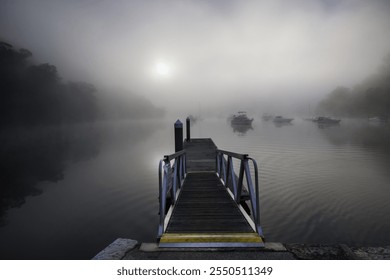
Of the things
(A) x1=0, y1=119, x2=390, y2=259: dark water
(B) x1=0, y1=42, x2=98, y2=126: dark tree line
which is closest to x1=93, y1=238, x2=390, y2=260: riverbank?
(A) x1=0, y1=119, x2=390, y2=259: dark water

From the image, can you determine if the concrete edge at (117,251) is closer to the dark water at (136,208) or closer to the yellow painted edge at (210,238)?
the yellow painted edge at (210,238)

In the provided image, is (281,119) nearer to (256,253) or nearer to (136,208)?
(136,208)

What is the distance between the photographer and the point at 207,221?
4.59 metres

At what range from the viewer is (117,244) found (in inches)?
140

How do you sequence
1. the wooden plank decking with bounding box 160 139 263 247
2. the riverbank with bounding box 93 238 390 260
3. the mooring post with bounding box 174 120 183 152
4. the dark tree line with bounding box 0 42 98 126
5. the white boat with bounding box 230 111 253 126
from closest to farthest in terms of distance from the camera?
the riverbank with bounding box 93 238 390 260
the wooden plank decking with bounding box 160 139 263 247
the mooring post with bounding box 174 120 183 152
the dark tree line with bounding box 0 42 98 126
the white boat with bounding box 230 111 253 126

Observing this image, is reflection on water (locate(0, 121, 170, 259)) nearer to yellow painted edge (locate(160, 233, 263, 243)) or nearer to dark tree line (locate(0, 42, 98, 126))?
yellow painted edge (locate(160, 233, 263, 243))

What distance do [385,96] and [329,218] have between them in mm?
84346

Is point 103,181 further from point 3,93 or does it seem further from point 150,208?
point 3,93

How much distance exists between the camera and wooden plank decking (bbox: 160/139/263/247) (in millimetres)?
3623

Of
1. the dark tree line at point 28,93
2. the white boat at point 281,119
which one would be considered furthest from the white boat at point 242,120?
the dark tree line at point 28,93

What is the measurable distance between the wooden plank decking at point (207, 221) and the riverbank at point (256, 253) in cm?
15

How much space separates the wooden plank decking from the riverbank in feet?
0.51

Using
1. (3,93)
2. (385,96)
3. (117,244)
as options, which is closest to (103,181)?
(117,244)
